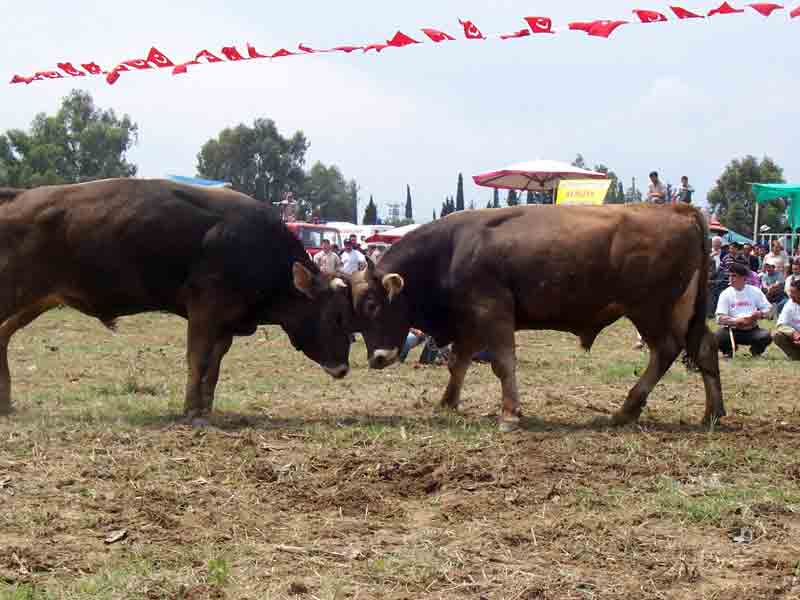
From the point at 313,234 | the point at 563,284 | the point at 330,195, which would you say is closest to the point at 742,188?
the point at 313,234

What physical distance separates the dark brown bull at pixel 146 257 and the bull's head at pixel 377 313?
43 cm

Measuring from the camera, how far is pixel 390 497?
564cm

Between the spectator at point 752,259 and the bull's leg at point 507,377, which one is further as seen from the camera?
the spectator at point 752,259

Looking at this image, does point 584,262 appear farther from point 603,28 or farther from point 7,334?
point 7,334

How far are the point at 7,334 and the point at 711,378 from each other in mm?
5709

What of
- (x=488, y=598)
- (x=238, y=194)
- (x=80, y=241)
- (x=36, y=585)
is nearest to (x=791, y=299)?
(x=238, y=194)

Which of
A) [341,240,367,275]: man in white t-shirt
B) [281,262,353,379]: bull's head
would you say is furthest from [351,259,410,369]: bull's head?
[341,240,367,275]: man in white t-shirt

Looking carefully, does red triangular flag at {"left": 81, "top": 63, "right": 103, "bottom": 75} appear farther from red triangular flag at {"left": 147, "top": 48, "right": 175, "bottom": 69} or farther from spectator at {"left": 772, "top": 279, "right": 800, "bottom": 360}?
spectator at {"left": 772, "top": 279, "right": 800, "bottom": 360}

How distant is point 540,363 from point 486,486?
655 cm

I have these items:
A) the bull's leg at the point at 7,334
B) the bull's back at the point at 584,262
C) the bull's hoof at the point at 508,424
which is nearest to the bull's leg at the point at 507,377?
the bull's hoof at the point at 508,424

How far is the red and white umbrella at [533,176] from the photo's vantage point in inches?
802

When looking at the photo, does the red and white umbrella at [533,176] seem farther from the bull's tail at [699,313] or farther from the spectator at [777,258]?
Result: the bull's tail at [699,313]

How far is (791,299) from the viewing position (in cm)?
1316

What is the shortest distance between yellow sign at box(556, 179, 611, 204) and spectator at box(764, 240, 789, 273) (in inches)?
174
